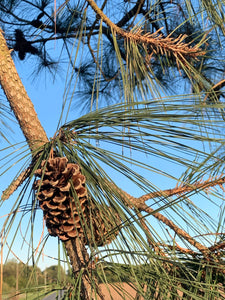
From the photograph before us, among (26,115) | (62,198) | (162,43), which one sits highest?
(162,43)

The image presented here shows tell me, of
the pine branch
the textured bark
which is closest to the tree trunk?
the textured bark

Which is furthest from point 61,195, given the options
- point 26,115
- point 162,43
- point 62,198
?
point 162,43

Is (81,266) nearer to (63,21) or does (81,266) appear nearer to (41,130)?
(41,130)

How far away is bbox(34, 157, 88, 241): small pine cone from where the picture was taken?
40cm

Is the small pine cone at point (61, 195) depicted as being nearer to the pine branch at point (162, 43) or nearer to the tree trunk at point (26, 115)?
the tree trunk at point (26, 115)

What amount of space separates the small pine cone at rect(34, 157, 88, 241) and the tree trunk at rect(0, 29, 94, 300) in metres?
0.02

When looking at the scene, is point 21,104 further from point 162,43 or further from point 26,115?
point 162,43

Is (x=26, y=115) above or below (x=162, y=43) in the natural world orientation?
below

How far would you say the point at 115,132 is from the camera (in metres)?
0.41

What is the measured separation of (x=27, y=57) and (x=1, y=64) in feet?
3.22

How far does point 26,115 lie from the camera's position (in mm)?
493

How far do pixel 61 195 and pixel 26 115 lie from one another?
14 cm

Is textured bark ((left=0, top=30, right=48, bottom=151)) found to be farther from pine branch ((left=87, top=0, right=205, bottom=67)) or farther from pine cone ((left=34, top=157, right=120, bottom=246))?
pine branch ((left=87, top=0, right=205, bottom=67))

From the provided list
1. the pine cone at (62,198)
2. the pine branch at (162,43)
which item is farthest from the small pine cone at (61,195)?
the pine branch at (162,43)
